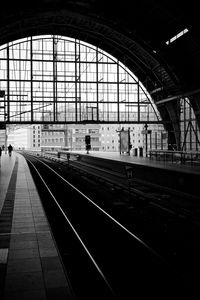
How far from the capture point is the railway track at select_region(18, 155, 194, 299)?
668 centimetres

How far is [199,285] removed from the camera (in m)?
6.77

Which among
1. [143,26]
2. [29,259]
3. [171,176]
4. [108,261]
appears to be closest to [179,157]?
[171,176]

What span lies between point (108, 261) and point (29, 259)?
164 centimetres

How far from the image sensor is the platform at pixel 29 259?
20.5 feet

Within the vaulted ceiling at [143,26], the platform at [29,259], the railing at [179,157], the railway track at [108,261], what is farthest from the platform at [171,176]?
the vaulted ceiling at [143,26]

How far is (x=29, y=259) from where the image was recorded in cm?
809

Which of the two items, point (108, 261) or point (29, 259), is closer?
point (29, 259)

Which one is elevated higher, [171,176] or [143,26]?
[143,26]

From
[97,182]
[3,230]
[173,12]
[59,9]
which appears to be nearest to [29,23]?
[59,9]

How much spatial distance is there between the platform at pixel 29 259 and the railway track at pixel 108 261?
348 millimetres

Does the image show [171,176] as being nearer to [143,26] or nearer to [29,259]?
[29,259]

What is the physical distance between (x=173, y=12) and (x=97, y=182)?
16224 mm

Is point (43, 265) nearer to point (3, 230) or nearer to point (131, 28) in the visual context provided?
point (3, 230)

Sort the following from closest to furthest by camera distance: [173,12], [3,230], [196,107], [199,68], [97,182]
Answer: [3,230] → [97,182] → [173,12] → [199,68] → [196,107]
